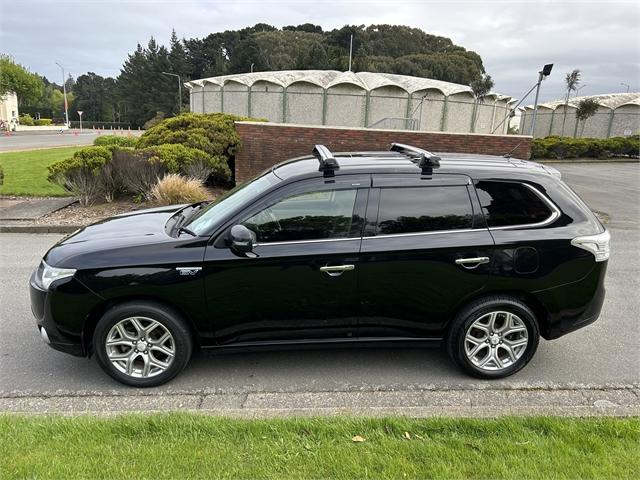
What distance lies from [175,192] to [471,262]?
757 cm

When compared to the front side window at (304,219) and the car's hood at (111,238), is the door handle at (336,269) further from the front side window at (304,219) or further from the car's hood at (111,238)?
the car's hood at (111,238)

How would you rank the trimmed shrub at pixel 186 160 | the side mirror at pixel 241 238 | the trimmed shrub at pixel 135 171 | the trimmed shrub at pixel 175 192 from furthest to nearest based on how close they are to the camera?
the trimmed shrub at pixel 186 160
the trimmed shrub at pixel 135 171
the trimmed shrub at pixel 175 192
the side mirror at pixel 241 238

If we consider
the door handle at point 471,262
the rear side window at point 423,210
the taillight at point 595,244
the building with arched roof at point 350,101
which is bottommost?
the door handle at point 471,262

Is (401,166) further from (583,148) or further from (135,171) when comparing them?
(583,148)

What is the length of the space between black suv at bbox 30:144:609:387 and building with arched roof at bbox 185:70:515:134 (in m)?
24.9

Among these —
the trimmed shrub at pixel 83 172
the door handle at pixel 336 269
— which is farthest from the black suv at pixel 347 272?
the trimmed shrub at pixel 83 172

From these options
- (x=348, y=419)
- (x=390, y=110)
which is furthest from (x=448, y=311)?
(x=390, y=110)

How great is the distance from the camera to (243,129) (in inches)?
506

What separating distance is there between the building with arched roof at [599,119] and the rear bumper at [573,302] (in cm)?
3910

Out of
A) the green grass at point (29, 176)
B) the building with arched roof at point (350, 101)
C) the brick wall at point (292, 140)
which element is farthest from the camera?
the building with arched roof at point (350, 101)

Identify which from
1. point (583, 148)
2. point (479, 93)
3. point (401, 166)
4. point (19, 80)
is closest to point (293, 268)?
point (401, 166)

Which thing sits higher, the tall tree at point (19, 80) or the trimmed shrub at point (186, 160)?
the tall tree at point (19, 80)

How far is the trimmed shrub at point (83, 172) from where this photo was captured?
1012cm

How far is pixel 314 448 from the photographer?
2.73 m
